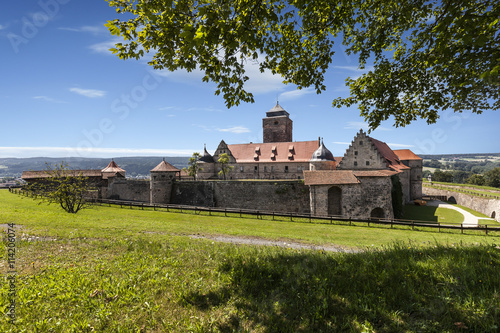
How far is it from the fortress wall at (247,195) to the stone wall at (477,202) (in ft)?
72.3

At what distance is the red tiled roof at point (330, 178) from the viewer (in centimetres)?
2572

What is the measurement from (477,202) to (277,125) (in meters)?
39.1

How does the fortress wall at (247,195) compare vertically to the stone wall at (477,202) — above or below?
above

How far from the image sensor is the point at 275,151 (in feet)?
157

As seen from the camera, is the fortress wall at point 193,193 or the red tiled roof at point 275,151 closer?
the fortress wall at point 193,193

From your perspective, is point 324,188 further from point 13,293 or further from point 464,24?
point 13,293

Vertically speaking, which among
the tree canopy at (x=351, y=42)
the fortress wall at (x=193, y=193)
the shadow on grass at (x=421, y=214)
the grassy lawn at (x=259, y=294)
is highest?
the tree canopy at (x=351, y=42)

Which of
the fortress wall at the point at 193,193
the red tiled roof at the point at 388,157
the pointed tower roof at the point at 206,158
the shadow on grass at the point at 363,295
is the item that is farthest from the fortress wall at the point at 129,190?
the shadow on grass at the point at 363,295

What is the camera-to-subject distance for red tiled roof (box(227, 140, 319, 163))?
45.4 metres

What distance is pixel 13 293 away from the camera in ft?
13.7

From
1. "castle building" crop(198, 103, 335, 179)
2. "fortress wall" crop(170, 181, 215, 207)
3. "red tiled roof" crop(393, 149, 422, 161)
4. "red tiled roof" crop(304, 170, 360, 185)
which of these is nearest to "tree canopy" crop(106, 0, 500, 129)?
"red tiled roof" crop(304, 170, 360, 185)

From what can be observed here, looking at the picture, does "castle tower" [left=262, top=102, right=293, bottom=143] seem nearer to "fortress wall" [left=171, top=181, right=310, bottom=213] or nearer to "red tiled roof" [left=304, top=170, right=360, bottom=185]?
"fortress wall" [left=171, top=181, right=310, bottom=213]

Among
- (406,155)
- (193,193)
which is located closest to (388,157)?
(406,155)

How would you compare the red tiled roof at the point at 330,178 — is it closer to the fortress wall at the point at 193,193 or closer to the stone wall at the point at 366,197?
the stone wall at the point at 366,197
